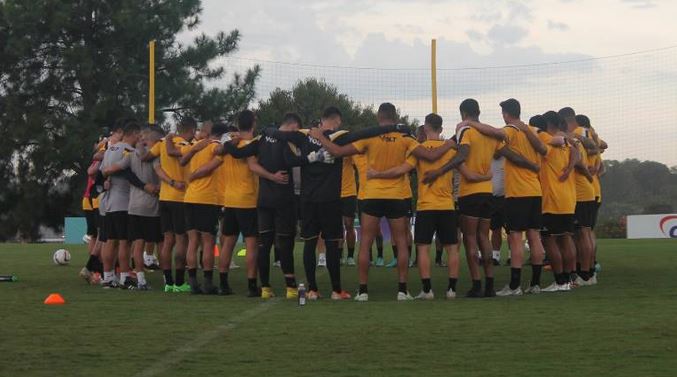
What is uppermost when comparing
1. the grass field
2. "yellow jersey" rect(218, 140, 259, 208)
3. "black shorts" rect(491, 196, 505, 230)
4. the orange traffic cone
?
"yellow jersey" rect(218, 140, 259, 208)

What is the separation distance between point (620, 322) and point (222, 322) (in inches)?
131

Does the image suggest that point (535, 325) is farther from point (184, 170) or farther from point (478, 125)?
point (184, 170)

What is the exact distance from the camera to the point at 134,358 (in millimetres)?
7293

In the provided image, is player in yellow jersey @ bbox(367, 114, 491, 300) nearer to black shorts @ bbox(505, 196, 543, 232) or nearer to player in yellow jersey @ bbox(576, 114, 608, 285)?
black shorts @ bbox(505, 196, 543, 232)

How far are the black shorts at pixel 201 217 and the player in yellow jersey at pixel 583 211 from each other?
4.36 m

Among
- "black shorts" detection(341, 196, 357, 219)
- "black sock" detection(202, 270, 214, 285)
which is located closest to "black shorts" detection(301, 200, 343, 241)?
"black sock" detection(202, 270, 214, 285)

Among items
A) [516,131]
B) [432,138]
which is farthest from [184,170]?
[516,131]

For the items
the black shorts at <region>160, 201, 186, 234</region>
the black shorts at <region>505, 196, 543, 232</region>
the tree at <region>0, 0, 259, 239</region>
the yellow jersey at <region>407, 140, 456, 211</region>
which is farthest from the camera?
the tree at <region>0, 0, 259, 239</region>

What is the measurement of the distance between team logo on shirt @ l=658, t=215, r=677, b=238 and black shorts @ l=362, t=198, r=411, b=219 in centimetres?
2756

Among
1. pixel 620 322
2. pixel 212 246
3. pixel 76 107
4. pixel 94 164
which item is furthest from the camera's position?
pixel 76 107

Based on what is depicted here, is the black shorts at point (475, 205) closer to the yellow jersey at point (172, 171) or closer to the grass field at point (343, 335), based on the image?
the grass field at point (343, 335)

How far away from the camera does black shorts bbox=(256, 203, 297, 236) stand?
11.7m

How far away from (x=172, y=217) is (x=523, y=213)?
13.4 ft

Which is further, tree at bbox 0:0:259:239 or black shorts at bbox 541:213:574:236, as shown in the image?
tree at bbox 0:0:259:239
